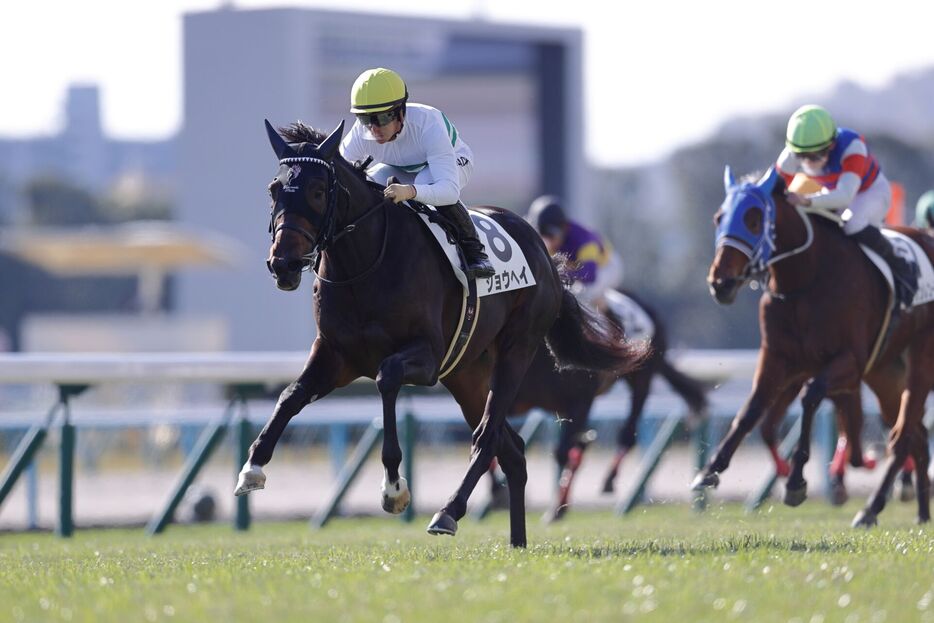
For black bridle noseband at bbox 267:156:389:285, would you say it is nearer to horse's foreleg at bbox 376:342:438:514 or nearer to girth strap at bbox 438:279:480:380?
horse's foreleg at bbox 376:342:438:514

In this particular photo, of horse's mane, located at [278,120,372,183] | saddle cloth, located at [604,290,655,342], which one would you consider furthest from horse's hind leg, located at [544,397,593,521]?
horse's mane, located at [278,120,372,183]

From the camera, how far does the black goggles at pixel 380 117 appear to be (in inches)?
272

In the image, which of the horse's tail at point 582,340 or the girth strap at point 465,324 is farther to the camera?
the horse's tail at point 582,340

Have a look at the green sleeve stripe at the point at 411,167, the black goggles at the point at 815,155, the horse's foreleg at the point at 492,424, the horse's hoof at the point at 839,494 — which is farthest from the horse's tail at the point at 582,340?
the horse's hoof at the point at 839,494

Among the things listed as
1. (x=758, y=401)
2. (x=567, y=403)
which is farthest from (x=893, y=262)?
(x=567, y=403)

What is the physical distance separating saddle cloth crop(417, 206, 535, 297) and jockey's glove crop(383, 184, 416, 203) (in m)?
0.29

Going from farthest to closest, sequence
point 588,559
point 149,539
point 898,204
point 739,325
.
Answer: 1. point 739,325
2. point 898,204
3. point 149,539
4. point 588,559

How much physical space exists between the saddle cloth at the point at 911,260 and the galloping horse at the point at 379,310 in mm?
2273

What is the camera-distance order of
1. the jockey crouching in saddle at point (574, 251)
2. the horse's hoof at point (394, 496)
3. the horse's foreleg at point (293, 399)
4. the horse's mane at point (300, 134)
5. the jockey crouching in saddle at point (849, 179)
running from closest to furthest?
the horse's hoof at point (394, 496), the horse's foreleg at point (293, 399), the horse's mane at point (300, 134), the jockey crouching in saddle at point (849, 179), the jockey crouching in saddle at point (574, 251)

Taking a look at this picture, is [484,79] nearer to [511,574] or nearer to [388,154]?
[388,154]

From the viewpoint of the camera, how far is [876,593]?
5152 mm

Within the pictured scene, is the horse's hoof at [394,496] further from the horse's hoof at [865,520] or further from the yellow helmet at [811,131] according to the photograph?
the yellow helmet at [811,131]

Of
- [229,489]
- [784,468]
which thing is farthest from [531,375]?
[229,489]

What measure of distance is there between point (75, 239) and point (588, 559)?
24.9m
